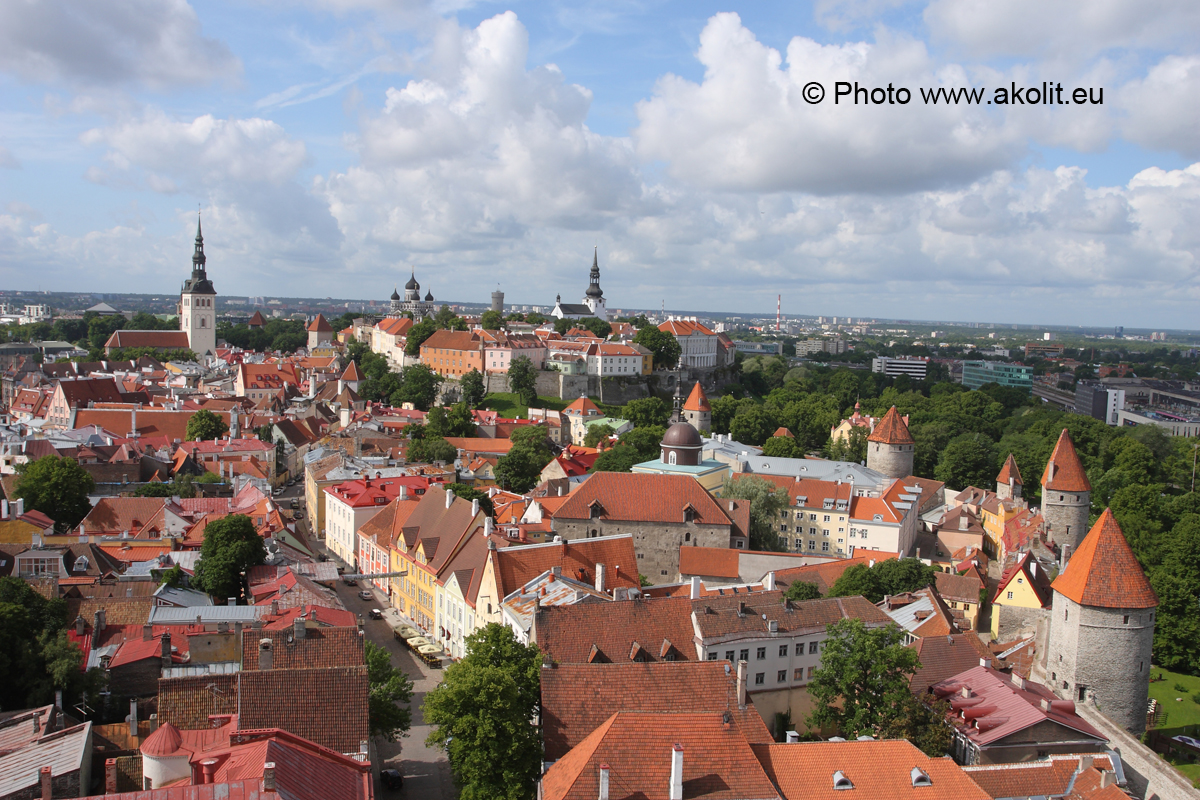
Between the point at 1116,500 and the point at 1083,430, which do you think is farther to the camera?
the point at 1083,430

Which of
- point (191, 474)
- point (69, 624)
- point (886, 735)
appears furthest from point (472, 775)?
point (191, 474)

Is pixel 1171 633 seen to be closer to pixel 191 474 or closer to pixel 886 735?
pixel 886 735

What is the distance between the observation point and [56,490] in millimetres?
43844

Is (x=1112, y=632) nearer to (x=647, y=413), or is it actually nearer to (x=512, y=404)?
(x=647, y=413)

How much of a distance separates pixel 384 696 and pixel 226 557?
483 inches

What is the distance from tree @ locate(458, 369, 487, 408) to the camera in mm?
90750

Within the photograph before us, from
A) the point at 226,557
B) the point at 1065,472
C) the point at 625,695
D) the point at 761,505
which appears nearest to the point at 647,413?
the point at 761,505

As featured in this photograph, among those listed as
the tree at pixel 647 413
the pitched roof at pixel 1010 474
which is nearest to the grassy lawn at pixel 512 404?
the tree at pixel 647 413

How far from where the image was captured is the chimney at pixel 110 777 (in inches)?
653

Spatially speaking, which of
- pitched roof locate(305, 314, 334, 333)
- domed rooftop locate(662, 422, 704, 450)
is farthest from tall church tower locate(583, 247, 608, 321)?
domed rooftop locate(662, 422, 704, 450)

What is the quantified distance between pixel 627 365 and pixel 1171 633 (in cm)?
6533

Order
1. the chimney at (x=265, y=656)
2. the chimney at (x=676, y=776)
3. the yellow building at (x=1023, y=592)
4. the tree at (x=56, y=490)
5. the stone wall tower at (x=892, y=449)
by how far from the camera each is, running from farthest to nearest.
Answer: the stone wall tower at (x=892, y=449), the tree at (x=56, y=490), the yellow building at (x=1023, y=592), the chimney at (x=265, y=656), the chimney at (x=676, y=776)

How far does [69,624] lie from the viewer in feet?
83.8

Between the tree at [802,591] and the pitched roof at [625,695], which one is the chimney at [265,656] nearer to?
the pitched roof at [625,695]
